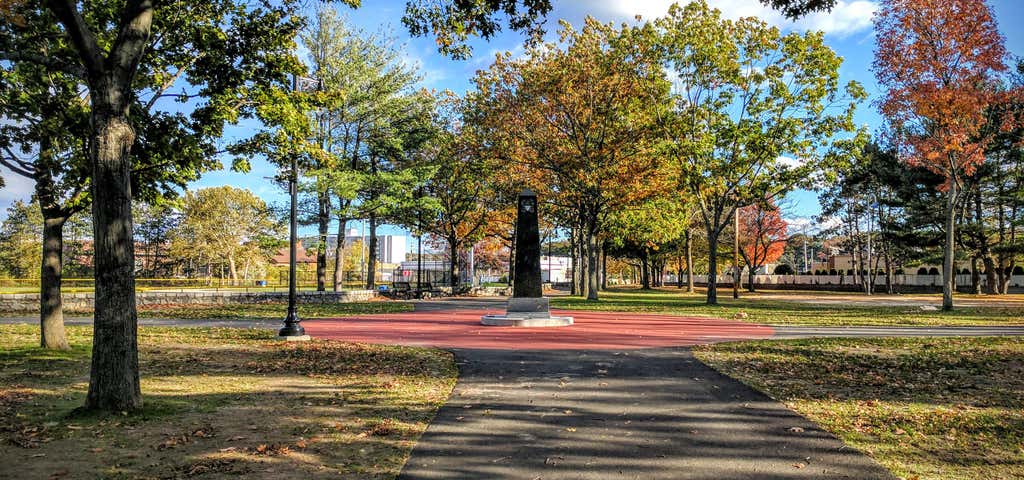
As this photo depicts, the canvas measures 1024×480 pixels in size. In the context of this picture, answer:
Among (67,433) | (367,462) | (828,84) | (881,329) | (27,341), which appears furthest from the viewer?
(828,84)

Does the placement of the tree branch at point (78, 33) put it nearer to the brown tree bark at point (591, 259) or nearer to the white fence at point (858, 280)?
the brown tree bark at point (591, 259)

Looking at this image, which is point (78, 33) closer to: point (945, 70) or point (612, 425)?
point (612, 425)

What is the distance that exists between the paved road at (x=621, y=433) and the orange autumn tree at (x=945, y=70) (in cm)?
2023

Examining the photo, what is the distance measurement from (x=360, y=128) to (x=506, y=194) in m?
8.71

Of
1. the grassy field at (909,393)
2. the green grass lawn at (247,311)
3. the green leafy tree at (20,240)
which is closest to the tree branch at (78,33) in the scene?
the grassy field at (909,393)

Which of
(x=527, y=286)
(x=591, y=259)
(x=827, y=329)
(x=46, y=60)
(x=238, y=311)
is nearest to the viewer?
(x=46, y=60)

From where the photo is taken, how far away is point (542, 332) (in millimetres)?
15219

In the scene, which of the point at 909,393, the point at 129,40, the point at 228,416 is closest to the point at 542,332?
the point at 909,393

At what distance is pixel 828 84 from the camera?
24.8 meters

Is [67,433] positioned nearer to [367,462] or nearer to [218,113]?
[367,462]

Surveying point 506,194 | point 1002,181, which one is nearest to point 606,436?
Result: point 506,194

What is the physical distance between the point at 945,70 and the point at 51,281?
2841 cm

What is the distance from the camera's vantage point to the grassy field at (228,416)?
4.76 meters

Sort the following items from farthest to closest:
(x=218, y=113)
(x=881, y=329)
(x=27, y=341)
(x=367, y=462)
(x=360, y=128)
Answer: (x=360, y=128) → (x=881, y=329) → (x=27, y=341) → (x=218, y=113) → (x=367, y=462)
